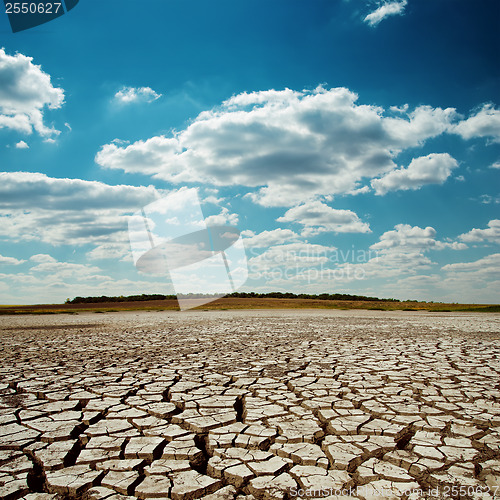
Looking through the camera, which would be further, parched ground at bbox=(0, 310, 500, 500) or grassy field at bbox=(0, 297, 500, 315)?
grassy field at bbox=(0, 297, 500, 315)

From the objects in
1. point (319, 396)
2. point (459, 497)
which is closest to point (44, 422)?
point (319, 396)

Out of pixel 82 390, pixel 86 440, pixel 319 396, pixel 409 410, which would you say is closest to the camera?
pixel 86 440

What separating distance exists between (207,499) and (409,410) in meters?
1.79

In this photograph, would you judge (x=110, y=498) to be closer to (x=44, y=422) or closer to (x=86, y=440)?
(x=86, y=440)

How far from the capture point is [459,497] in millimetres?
1607

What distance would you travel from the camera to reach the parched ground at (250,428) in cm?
172

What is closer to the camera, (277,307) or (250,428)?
(250,428)

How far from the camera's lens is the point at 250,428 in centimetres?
236

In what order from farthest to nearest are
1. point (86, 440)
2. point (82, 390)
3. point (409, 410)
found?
point (82, 390) < point (409, 410) < point (86, 440)

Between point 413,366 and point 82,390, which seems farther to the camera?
point 413,366

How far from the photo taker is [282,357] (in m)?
4.80

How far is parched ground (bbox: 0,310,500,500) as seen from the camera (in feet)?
5.65

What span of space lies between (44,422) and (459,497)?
260 centimetres

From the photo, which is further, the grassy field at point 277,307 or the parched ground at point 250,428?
the grassy field at point 277,307
